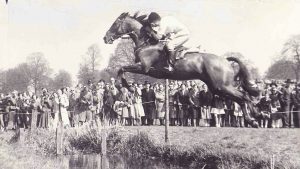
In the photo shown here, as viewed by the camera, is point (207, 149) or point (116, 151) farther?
point (116, 151)

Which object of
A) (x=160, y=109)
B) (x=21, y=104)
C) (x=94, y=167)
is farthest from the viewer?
(x=21, y=104)

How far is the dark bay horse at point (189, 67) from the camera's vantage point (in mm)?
8969

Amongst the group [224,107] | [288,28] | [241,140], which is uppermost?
[288,28]

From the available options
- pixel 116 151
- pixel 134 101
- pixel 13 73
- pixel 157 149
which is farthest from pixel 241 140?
pixel 13 73

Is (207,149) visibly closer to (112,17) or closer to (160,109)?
(112,17)

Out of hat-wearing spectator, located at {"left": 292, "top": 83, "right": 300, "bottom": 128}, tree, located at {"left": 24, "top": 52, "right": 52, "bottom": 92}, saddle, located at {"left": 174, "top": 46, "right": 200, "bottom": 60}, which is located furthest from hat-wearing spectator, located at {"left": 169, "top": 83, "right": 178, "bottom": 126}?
tree, located at {"left": 24, "top": 52, "right": 52, "bottom": 92}

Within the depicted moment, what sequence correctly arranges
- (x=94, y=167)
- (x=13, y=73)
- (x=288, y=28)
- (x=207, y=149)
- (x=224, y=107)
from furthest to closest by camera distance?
(x=13, y=73), (x=224, y=107), (x=288, y=28), (x=94, y=167), (x=207, y=149)

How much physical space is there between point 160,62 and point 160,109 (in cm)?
543

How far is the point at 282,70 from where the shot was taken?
20.5 meters

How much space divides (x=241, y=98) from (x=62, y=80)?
17892 millimetres

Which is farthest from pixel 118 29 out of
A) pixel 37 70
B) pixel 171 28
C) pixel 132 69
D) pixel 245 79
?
pixel 37 70

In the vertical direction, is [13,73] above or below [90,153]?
above

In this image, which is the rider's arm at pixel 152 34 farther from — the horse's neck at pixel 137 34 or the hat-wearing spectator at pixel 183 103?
the hat-wearing spectator at pixel 183 103

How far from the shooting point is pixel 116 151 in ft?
37.2
